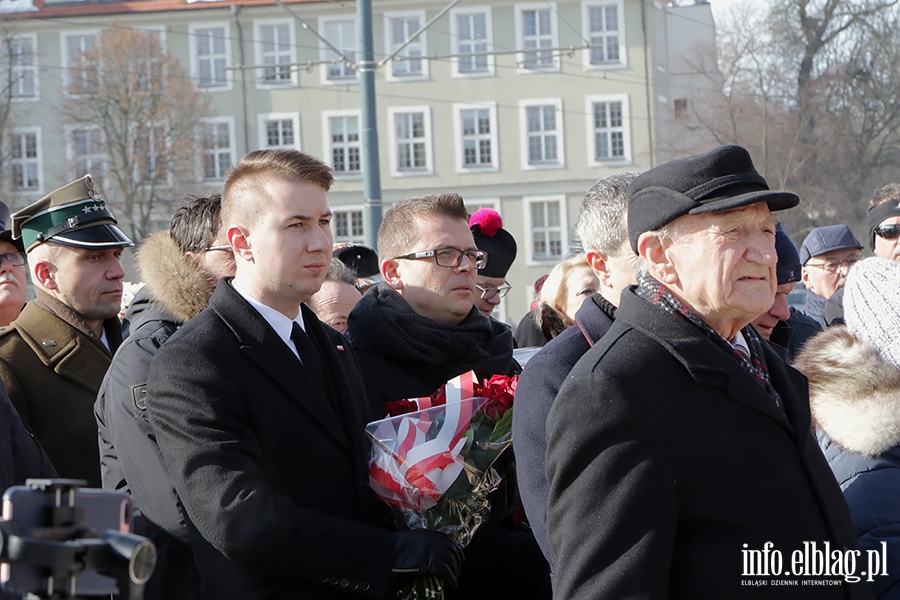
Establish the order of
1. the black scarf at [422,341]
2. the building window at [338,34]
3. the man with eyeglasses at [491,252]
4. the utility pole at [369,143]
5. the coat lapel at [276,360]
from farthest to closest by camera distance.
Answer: the building window at [338,34] < the utility pole at [369,143] < the man with eyeglasses at [491,252] < the black scarf at [422,341] < the coat lapel at [276,360]

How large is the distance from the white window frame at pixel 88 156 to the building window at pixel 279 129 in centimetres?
574

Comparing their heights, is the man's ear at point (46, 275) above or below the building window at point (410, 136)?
below

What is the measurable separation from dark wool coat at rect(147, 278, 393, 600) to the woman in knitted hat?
4.19ft

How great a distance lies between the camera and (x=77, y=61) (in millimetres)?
41906

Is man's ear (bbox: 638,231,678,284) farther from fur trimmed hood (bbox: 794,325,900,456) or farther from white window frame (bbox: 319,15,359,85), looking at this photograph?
white window frame (bbox: 319,15,359,85)

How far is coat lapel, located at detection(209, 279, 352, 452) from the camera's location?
11.1 ft

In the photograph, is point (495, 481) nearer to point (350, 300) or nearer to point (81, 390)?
point (81, 390)

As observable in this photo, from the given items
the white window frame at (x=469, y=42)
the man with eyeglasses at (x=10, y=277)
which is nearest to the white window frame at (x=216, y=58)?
the white window frame at (x=469, y=42)

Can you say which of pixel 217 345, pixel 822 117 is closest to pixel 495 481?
pixel 217 345

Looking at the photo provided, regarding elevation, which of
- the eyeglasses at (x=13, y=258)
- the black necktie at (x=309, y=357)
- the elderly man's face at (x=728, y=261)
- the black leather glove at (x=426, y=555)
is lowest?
the black leather glove at (x=426, y=555)

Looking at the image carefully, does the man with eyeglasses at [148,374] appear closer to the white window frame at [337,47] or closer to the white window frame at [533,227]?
the white window frame at [533,227]

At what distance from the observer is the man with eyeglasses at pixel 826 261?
802 cm

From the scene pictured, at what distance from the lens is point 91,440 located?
15.1ft

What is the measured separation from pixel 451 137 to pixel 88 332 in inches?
1531
